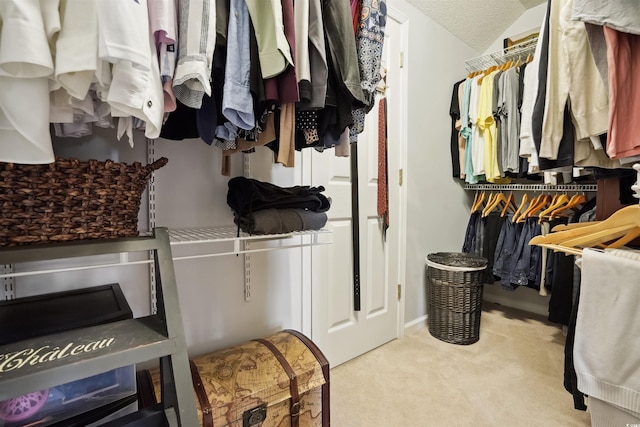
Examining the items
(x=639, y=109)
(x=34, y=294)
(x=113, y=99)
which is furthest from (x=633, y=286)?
(x=34, y=294)

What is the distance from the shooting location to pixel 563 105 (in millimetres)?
1253

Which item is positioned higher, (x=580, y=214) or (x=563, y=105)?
(x=563, y=105)

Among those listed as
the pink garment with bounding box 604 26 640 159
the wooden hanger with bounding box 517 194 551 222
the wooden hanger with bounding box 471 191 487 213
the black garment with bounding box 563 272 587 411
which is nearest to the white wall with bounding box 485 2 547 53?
the wooden hanger with bounding box 471 191 487 213

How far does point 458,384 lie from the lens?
163 centimetres

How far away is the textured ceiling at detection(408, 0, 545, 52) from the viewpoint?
2.24m

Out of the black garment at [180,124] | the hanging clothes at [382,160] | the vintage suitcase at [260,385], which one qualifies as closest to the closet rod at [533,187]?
the hanging clothes at [382,160]

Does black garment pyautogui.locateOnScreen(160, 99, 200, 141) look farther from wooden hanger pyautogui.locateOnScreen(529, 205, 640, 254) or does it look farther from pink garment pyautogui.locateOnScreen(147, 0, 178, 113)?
wooden hanger pyautogui.locateOnScreen(529, 205, 640, 254)

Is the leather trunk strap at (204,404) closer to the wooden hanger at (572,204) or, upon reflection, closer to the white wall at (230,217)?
the white wall at (230,217)

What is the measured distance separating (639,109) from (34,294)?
81.9 inches

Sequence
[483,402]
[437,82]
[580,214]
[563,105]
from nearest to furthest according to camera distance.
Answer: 1. [563,105]
2. [483,402]
3. [580,214]
4. [437,82]

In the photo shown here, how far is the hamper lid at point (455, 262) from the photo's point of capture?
204 centimetres

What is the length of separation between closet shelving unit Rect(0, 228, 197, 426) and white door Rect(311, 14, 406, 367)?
3.35 ft

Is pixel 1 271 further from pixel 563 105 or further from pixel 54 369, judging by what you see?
pixel 563 105

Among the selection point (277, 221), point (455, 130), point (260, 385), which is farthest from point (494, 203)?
point (260, 385)
